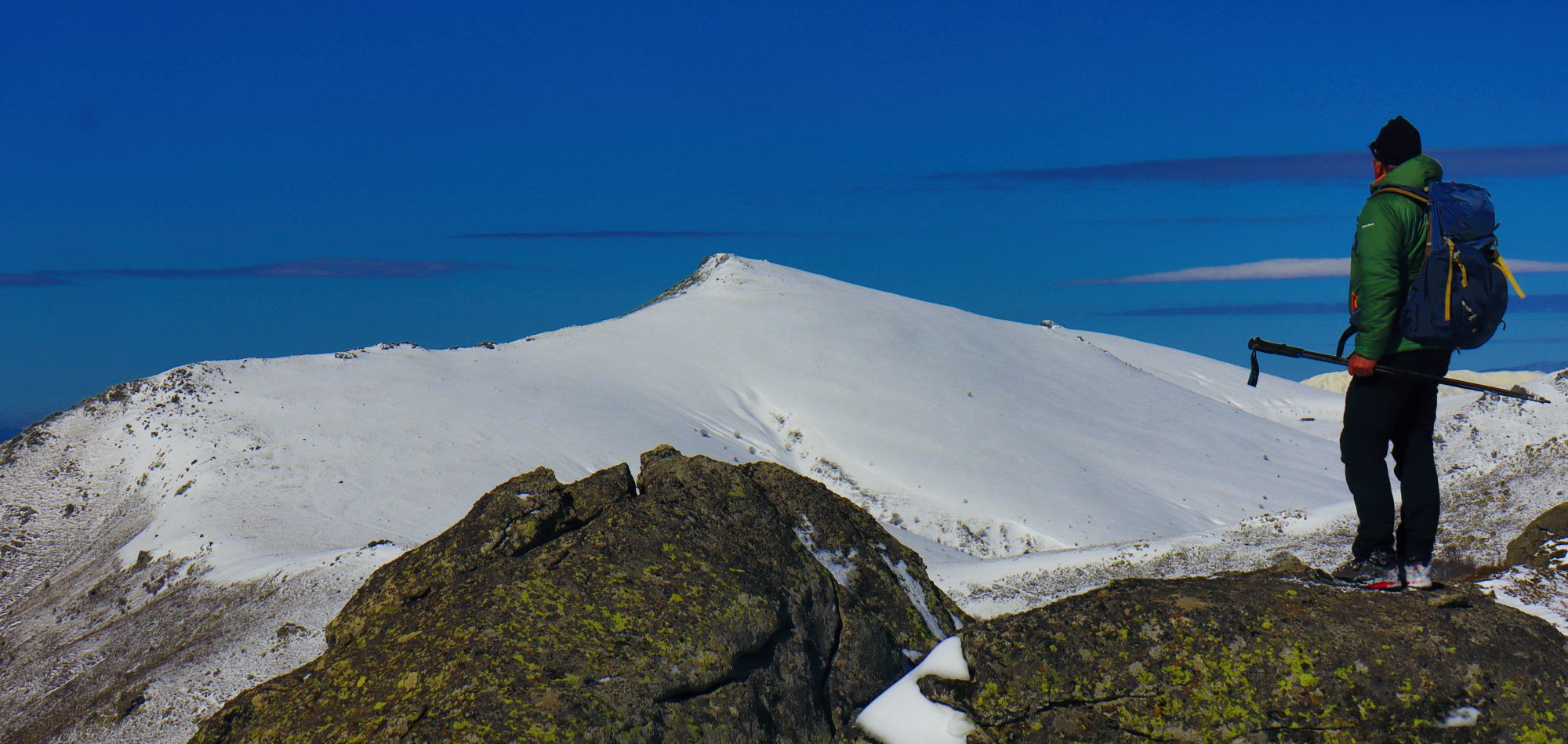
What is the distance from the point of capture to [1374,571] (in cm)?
734

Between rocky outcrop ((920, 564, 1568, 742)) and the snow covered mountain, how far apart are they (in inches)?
433

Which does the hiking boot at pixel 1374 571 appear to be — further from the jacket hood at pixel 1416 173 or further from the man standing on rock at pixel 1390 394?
the jacket hood at pixel 1416 173

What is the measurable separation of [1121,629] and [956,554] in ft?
71.3

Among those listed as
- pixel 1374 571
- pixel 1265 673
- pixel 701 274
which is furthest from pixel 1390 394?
pixel 701 274

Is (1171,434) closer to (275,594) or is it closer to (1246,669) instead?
(275,594)

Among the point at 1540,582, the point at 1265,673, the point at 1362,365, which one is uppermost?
the point at 1362,365

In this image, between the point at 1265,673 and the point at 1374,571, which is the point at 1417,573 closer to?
the point at 1374,571

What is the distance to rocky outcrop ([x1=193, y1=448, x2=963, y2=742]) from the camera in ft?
21.9

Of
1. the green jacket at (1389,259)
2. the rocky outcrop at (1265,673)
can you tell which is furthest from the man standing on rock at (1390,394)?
the rocky outcrop at (1265,673)

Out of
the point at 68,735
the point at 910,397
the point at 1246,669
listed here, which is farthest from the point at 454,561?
the point at 910,397

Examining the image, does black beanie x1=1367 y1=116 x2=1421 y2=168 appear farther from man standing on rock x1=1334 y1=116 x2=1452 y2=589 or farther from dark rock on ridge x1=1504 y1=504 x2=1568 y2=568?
dark rock on ridge x1=1504 y1=504 x2=1568 y2=568

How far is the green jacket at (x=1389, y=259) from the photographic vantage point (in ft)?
23.5

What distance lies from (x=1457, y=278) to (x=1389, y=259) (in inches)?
14.7

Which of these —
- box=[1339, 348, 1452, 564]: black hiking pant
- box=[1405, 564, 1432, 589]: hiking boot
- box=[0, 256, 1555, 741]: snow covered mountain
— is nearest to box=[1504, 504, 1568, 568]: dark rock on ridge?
box=[1405, 564, 1432, 589]: hiking boot
